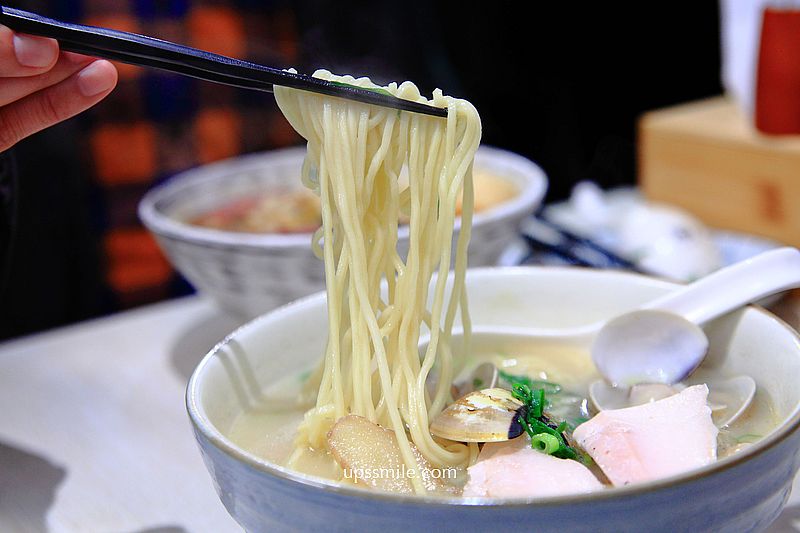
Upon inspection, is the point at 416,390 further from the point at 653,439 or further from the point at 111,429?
the point at 111,429

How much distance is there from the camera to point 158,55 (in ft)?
2.36

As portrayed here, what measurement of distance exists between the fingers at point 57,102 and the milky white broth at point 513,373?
410 mm

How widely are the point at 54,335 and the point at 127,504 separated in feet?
2.23

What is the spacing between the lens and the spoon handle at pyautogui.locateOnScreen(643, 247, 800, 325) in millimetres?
913

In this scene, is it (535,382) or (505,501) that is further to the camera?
(535,382)

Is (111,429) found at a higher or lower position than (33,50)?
lower

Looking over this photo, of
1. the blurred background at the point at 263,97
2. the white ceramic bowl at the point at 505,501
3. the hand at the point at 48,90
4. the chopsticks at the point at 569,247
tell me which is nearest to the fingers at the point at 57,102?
the hand at the point at 48,90

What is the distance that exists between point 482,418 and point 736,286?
392 millimetres

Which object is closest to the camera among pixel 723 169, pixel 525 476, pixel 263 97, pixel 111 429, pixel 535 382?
pixel 525 476

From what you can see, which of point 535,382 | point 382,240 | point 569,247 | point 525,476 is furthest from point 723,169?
point 525,476

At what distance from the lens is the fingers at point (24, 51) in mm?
716

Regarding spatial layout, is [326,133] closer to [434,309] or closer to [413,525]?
[434,309]

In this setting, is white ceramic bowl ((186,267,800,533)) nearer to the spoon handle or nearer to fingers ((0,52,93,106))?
the spoon handle

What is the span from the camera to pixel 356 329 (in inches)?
34.5
